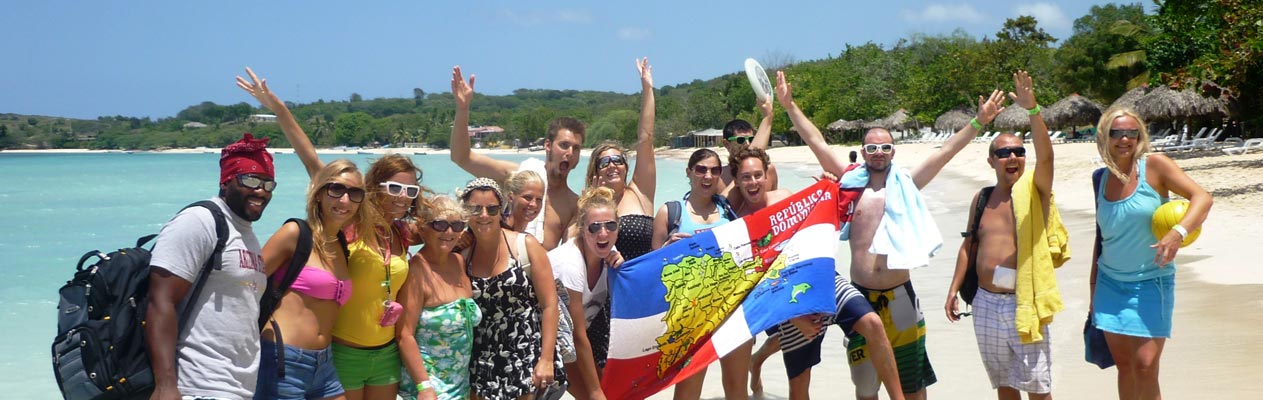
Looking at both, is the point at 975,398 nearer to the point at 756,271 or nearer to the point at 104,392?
the point at 756,271

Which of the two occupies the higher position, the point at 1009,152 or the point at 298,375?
the point at 1009,152

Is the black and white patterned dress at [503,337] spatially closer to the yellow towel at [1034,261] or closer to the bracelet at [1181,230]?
the yellow towel at [1034,261]

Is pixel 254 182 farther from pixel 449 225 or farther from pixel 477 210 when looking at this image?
pixel 477 210

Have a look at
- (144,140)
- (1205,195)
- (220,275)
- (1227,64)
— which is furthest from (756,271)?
(144,140)

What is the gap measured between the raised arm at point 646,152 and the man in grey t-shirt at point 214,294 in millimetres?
2259

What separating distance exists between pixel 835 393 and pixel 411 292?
3.93 meters

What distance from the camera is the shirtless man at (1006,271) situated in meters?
5.06

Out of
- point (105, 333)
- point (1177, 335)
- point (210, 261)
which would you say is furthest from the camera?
point (1177, 335)

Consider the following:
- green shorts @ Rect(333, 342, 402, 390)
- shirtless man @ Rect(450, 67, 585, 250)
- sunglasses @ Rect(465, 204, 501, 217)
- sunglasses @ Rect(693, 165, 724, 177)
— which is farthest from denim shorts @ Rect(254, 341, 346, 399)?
sunglasses @ Rect(693, 165, 724, 177)

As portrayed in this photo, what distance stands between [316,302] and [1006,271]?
342 centimetres

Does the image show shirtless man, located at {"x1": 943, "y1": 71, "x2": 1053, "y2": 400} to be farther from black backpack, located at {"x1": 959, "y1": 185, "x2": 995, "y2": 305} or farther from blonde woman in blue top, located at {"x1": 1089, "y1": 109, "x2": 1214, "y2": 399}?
blonde woman in blue top, located at {"x1": 1089, "y1": 109, "x2": 1214, "y2": 399}

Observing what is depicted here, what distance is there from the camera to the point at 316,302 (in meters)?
4.02

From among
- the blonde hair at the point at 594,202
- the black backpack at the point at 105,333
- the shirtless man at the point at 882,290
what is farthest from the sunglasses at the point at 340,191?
the shirtless man at the point at 882,290

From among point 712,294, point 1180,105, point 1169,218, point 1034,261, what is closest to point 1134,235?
point 1169,218
